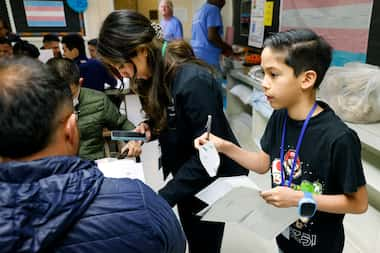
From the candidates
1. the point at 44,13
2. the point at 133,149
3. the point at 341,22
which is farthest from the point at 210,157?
the point at 44,13

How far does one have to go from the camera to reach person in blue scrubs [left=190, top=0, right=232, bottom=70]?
3359 millimetres

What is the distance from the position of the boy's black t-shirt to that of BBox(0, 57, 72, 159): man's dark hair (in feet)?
2.15

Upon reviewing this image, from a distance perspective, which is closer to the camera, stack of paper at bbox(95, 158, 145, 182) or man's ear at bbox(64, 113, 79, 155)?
man's ear at bbox(64, 113, 79, 155)

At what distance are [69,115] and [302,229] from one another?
75 centimetres

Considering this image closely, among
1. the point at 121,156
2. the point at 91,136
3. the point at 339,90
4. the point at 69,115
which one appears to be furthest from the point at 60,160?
the point at 339,90

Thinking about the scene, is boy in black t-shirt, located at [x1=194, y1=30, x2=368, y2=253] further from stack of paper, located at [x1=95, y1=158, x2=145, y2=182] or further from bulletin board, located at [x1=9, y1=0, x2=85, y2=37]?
bulletin board, located at [x1=9, y1=0, x2=85, y2=37]

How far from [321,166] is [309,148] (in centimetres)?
6

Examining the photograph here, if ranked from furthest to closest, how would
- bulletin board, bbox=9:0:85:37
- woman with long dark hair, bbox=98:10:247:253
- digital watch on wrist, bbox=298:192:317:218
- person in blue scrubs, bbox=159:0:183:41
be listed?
bulletin board, bbox=9:0:85:37
person in blue scrubs, bbox=159:0:183:41
woman with long dark hair, bbox=98:10:247:253
digital watch on wrist, bbox=298:192:317:218

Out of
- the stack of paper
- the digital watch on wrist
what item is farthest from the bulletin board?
the digital watch on wrist

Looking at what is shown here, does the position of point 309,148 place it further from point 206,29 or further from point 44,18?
point 44,18

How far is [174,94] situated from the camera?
1006mm

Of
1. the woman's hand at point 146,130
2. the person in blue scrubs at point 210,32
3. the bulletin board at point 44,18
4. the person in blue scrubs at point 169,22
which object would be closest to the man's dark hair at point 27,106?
the woman's hand at point 146,130

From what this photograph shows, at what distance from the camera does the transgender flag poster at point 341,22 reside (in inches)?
69.0

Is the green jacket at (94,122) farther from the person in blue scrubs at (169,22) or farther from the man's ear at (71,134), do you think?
the person in blue scrubs at (169,22)
